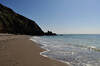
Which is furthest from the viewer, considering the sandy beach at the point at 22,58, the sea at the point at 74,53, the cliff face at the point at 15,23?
the cliff face at the point at 15,23

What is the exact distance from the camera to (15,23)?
78375mm

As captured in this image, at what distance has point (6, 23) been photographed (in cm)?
6462

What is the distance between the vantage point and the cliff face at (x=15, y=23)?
65.5 m

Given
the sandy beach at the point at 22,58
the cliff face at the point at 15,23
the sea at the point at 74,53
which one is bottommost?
the sea at the point at 74,53

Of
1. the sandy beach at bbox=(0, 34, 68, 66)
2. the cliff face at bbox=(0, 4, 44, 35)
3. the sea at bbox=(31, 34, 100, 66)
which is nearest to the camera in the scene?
the sandy beach at bbox=(0, 34, 68, 66)

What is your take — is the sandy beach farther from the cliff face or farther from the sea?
the cliff face

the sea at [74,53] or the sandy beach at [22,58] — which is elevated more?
the sandy beach at [22,58]

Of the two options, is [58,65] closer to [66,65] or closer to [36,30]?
[66,65]

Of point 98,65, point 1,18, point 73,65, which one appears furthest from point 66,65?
point 1,18

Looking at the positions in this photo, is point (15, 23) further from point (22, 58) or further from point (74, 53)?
point (22, 58)

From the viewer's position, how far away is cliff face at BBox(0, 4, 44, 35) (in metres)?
65.5

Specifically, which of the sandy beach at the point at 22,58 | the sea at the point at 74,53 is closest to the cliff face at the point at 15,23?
the sea at the point at 74,53

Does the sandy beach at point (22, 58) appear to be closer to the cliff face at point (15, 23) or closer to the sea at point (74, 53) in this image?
the sea at point (74, 53)

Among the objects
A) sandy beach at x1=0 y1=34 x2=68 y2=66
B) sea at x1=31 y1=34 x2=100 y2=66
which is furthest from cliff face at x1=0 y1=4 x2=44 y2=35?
sandy beach at x1=0 y1=34 x2=68 y2=66
